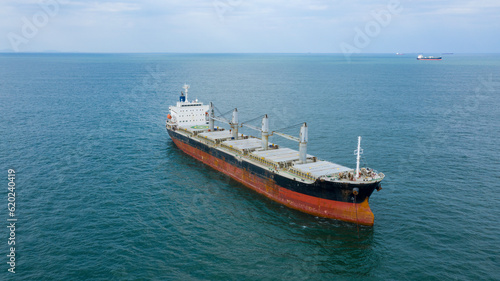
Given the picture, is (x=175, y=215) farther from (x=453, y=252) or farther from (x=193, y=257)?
(x=453, y=252)

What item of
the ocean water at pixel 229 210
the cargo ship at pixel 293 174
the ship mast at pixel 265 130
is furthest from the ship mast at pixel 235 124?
the ocean water at pixel 229 210

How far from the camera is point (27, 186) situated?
42562 millimetres

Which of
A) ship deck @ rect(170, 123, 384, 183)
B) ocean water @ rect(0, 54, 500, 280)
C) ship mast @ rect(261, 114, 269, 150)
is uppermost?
ship mast @ rect(261, 114, 269, 150)

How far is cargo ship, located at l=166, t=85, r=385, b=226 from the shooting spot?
35.2 m

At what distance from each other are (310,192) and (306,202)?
159 cm

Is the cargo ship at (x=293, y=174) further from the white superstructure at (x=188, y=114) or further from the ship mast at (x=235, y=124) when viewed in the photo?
the white superstructure at (x=188, y=114)

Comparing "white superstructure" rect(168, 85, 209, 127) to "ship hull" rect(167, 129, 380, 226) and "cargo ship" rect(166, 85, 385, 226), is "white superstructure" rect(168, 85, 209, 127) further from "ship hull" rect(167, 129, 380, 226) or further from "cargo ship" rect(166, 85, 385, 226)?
"ship hull" rect(167, 129, 380, 226)

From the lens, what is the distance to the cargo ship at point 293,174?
3516 centimetres

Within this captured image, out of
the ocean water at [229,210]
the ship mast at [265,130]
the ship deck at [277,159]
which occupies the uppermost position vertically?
the ship mast at [265,130]

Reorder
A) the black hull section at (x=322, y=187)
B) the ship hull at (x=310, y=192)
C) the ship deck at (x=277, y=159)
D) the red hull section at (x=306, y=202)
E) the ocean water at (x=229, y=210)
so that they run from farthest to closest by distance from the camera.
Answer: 1. the ship deck at (x=277, y=159)
2. the red hull section at (x=306, y=202)
3. the ship hull at (x=310, y=192)
4. the black hull section at (x=322, y=187)
5. the ocean water at (x=229, y=210)

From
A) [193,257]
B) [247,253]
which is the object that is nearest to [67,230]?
[193,257]

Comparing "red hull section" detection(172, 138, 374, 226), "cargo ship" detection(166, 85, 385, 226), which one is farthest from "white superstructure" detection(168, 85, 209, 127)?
A: "red hull section" detection(172, 138, 374, 226)

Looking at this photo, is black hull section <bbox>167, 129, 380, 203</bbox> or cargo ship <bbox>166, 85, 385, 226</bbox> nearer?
black hull section <bbox>167, 129, 380, 203</bbox>

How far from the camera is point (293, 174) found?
39.6 meters
